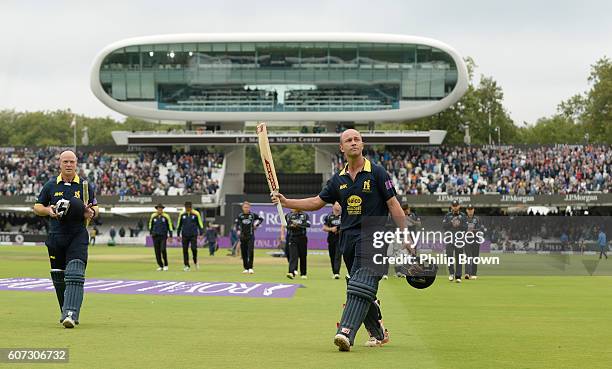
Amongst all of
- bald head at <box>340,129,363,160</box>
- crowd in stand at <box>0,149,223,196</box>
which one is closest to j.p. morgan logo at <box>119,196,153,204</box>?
crowd in stand at <box>0,149,223,196</box>

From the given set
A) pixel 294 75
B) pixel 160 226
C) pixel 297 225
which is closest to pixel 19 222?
pixel 294 75

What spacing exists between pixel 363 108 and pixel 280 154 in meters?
57.0

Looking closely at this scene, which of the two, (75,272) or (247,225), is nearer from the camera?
(75,272)

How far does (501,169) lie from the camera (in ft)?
256

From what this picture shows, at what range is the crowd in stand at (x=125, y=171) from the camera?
78188 millimetres

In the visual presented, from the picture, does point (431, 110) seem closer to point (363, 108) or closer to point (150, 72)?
point (363, 108)

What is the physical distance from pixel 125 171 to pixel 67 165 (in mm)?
69072

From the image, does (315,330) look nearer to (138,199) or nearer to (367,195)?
(367,195)

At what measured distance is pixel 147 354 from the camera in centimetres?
1008

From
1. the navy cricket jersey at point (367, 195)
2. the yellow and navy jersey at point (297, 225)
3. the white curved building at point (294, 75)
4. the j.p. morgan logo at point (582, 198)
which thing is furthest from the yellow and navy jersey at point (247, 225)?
the white curved building at point (294, 75)

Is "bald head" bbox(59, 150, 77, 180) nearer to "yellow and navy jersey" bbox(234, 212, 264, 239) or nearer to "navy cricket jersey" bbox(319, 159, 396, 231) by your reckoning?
"navy cricket jersey" bbox(319, 159, 396, 231)

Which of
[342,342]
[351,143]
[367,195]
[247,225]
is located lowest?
[247,225]

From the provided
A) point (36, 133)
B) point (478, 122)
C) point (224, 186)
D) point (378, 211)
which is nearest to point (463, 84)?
point (224, 186)

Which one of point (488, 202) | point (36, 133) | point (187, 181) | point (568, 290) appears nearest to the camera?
point (568, 290)
